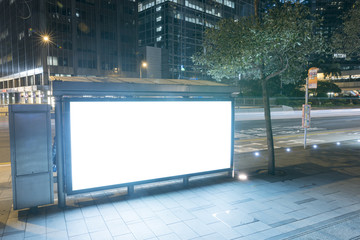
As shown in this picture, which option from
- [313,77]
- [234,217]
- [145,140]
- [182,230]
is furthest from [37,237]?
[313,77]

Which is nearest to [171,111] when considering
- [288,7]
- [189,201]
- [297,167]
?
[189,201]

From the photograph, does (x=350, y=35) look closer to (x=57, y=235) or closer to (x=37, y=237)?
(x=57, y=235)

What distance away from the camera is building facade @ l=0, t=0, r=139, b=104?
47.8 meters

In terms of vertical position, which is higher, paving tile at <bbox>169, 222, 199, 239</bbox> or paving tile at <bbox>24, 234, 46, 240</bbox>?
paving tile at <bbox>24, 234, 46, 240</bbox>

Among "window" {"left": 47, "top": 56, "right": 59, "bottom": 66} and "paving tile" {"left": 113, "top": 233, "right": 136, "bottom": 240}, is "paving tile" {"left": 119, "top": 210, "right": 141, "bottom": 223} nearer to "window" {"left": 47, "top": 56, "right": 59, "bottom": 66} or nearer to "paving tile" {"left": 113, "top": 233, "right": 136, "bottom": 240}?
"paving tile" {"left": 113, "top": 233, "right": 136, "bottom": 240}

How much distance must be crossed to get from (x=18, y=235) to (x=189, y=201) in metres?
3.00

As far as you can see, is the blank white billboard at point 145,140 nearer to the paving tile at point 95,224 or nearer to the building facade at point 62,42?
the paving tile at point 95,224

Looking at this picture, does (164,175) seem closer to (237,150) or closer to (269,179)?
(269,179)

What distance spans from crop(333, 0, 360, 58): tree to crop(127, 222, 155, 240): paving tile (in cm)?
1239

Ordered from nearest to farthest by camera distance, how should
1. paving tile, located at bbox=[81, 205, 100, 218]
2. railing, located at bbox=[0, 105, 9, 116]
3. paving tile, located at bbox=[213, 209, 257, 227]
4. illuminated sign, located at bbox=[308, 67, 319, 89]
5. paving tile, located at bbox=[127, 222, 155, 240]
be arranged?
paving tile, located at bbox=[127, 222, 155, 240], paving tile, located at bbox=[213, 209, 257, 227], paving tile, located at bbox=[81, 205, 100, 218], illuminated sign, located at bbox=[308, 67, 319, 89], railing, located at bbox=[0, 105, 9, 116]

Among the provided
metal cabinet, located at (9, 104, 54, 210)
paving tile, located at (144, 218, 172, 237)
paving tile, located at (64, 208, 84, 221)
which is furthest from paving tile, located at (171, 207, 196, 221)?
metal cabinet, located at (9, 104, 54, 210)

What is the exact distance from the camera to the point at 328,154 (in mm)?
9922

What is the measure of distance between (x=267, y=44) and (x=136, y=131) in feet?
12.8

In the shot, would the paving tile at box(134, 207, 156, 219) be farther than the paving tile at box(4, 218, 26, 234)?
Yes
